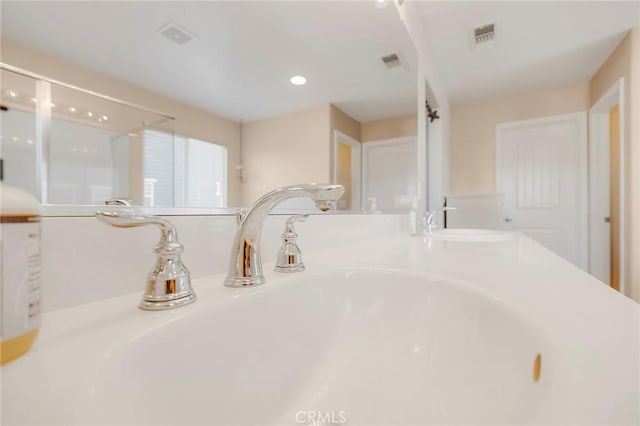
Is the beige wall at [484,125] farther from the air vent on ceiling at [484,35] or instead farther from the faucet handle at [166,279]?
the faucet handle at [166,279]

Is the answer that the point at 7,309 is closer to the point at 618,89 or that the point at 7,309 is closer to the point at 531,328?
the point at 531,328

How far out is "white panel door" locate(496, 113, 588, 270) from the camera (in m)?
2.64

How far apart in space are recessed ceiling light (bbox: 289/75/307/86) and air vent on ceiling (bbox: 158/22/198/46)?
28 cm

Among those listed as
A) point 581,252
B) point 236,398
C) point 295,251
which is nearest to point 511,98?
point 581,252

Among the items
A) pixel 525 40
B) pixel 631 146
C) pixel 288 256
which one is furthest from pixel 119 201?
pixel 631 146

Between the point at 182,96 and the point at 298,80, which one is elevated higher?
the point at 298,80

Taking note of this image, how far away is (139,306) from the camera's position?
1.13 feet

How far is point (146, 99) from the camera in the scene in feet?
1.44

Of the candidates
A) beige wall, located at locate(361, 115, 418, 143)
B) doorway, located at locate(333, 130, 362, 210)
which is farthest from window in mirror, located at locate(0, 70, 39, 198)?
beige wall, located at locate(361, 115, 418, 143)

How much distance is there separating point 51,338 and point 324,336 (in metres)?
0.38

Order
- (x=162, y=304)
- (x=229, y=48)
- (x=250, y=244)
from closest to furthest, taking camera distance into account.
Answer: (x=162, y=304) < (x=250, y=244) < (x=229, y=48)

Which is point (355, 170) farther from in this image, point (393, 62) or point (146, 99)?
point (146, 99)

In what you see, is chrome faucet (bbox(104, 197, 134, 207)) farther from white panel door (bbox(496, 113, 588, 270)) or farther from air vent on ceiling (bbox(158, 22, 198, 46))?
white panel door (bbox(496, 113, 588, 270))

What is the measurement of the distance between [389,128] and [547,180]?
8.01 feet
